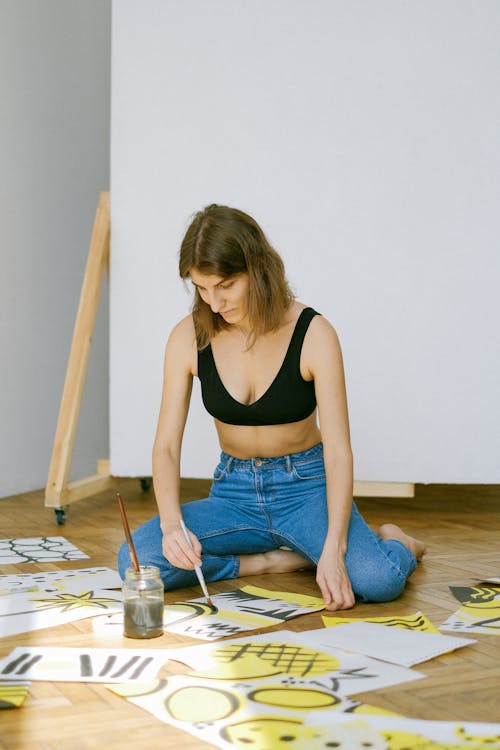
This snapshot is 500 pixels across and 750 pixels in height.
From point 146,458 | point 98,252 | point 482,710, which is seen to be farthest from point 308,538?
point 98,252

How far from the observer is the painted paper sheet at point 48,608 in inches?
59.4

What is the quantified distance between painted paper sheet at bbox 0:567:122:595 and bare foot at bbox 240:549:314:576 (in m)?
0.25

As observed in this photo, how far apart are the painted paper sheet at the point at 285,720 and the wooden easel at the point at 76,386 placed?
145 centimetres

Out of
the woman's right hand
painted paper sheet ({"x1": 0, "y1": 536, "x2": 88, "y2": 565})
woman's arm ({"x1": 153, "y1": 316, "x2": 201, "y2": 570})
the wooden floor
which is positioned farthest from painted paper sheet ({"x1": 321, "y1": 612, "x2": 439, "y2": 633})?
painted paper sheet ({"x1": 0, "y1": 536, "x2": 88, "y2": 565})

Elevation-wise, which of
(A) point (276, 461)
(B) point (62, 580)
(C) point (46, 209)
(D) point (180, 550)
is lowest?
(B) point (62, 580)

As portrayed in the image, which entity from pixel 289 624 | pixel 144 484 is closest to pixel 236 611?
pixel 289 624

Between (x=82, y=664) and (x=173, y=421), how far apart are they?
617 mm

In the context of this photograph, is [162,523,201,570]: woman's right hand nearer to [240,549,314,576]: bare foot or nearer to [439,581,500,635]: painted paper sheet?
[240,549,314,576]: bare foot

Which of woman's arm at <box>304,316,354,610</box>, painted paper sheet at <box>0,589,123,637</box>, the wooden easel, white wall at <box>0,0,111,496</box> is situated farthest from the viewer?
white wall at <box>0,0,111,496</box>

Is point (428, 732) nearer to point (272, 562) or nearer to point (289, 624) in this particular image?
point (289, 624)

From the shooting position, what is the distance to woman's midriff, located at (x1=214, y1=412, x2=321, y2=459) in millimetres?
1785

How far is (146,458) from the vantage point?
2.83 metres

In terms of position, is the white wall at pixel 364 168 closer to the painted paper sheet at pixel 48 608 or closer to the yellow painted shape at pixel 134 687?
the painted paper sheet at pixel 48 608

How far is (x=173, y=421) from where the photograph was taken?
1819 mm
